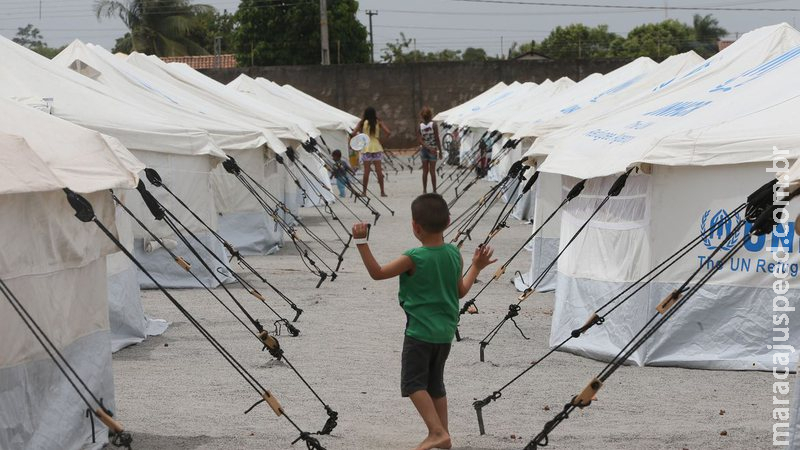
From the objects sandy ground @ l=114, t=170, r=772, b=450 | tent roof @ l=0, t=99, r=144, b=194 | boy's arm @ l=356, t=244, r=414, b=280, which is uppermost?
tent roof @ l=0, t=99, r=144, b=194

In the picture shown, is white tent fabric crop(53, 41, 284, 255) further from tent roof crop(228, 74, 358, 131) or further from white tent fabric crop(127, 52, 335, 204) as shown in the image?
tent roof crop(228, 74, 358, 131)

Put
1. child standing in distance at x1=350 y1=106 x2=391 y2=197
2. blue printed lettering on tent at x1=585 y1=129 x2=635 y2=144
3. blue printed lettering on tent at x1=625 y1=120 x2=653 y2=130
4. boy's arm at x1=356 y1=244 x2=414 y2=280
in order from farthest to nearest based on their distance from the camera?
child standing in distance at x1=350 y1=106 x2=391 y2=197 < blue printed lettering on tent at x1=625 y1=120 x2=653 y2=130 < blue printed lettering on tent at x1=585 y1=129 x2=635 y2=144 < boy's arm at x1=356 y1=244 x2=414 y2=280

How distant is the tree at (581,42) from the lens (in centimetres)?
8219

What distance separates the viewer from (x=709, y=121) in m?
8.94

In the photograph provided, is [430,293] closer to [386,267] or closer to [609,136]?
[386,267]

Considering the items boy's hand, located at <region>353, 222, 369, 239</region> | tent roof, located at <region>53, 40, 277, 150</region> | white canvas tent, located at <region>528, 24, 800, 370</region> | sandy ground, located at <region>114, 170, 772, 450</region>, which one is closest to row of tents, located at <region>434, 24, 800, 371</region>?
white canvas tent, located at <region>528, 24, 800, 370</region>

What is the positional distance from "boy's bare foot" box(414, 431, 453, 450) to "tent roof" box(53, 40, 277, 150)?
25.5 ft

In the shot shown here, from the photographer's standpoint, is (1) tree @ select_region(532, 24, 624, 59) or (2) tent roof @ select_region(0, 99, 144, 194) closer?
(2) tent roof @ select_region(0, 99, 144, 194)

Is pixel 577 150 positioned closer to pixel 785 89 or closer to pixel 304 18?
pixel 785 89

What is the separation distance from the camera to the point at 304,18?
6144cm

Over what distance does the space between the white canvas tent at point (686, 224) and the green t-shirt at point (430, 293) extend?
2824mm

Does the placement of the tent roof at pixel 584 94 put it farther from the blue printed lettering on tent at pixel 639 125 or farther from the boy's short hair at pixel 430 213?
the boy's short hair at pixel 430 213

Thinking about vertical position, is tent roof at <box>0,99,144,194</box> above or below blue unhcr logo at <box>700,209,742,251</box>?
above

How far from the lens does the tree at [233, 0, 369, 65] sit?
61.3 meters
